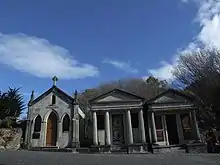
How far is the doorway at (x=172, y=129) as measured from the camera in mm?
24953

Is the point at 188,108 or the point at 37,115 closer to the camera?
the point at 188,108

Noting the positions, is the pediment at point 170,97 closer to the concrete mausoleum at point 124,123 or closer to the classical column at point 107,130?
the concrete mausoleum at point 124,123

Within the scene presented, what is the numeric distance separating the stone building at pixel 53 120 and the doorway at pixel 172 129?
9.05 metres

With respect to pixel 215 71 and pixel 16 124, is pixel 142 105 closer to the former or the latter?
pixel 215 71

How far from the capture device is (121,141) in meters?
25.0

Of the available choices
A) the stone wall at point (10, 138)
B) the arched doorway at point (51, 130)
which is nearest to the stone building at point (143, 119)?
the arched doorway at point (51, 130)

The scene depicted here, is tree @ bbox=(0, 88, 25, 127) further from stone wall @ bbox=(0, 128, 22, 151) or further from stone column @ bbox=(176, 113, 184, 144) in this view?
stone column @ bbox=(176, 113, 184, 144)

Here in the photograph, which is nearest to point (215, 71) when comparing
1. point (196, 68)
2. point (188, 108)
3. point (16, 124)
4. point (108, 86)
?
point (196, 68)

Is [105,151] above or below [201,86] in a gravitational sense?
below

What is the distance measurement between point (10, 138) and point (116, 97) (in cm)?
1083

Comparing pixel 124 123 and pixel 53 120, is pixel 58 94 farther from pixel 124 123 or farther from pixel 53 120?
pixel 124 123

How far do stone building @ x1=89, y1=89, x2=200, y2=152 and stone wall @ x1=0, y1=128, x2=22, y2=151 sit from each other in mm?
7361

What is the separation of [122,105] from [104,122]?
2.45 metres

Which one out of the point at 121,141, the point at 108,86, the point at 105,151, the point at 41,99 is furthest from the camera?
the point at 108,86
